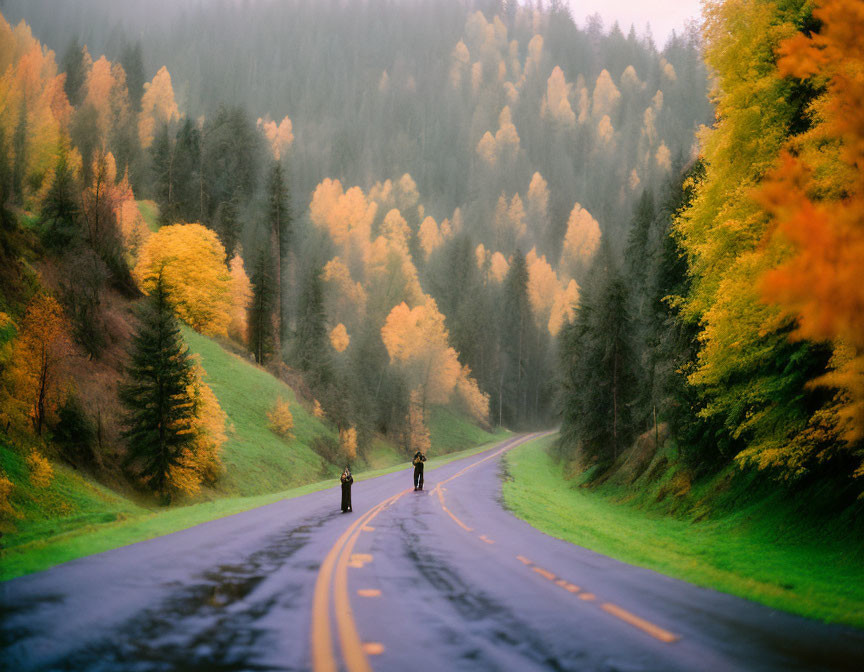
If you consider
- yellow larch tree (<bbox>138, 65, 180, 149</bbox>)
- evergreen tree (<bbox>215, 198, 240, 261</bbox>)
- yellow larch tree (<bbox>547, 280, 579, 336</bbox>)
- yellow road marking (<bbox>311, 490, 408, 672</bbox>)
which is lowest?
yellow road marking (<bbox>311, 490, 408, 672</bbox>)

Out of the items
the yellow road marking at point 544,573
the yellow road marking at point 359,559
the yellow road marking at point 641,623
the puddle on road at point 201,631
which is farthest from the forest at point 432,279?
the yellow road marking at point 359,559

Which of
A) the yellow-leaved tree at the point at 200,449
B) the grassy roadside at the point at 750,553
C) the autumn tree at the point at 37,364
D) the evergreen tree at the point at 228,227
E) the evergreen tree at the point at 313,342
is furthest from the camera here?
the evergreen tree at the point at 228,227

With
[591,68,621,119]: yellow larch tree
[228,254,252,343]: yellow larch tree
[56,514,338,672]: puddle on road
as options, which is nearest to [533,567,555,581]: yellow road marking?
[56,514,338,672]: puddle on road

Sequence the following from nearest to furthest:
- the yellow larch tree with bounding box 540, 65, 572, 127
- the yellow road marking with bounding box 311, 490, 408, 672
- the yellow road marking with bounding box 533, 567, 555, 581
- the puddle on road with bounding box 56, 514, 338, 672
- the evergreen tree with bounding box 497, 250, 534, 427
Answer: the puddle on road with bounding box 56, 514, 338, 672 < the yellow road marking with bounding box 311, 490, 408, 672 < the yellow road marking with bounding box 533, 567, 555, 581 < the evergreen tree with bounding box 497, 250, 534, 427 < the yellow larch tree with bounding box 540, 65, 572, 127

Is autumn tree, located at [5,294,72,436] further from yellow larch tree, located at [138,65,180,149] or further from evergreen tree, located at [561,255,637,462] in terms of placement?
yellow larch tree, located at [138,65,180,149]

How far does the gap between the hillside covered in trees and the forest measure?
0.96 ft

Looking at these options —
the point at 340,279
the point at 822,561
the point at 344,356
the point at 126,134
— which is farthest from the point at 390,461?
the point at 126,134

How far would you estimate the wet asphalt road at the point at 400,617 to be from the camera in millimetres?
4242

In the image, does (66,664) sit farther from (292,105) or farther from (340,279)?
(292,105)

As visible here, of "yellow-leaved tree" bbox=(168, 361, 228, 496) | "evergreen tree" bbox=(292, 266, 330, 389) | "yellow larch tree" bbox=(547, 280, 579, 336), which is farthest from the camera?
"yellow larch tree" bbox=(547, 280, 579, 336)

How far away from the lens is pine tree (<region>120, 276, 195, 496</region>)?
26.2m

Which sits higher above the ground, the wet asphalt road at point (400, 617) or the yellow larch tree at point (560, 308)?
the yellow larch tree at point (560, 308)

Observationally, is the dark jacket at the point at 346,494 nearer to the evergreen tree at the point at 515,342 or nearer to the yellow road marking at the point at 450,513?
the yellow road marking at the point at 450,513

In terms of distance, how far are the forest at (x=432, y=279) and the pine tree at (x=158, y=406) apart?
0.46 feet
